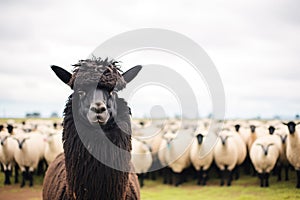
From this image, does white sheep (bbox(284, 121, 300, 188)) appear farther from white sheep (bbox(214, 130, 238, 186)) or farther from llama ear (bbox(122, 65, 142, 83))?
llama ear (bbox(122, 65, 142, 83))

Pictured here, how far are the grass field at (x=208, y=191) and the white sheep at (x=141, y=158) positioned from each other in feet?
1.93

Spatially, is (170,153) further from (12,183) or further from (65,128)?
(65,128)

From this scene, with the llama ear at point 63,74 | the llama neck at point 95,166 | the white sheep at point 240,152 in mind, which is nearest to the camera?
the llama neck at point 95,166

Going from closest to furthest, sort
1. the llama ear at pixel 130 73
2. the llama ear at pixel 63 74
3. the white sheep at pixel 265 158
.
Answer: the llama ear at pixel 63 74 → the llama ear at pixel 130 73 → the white sheep at pixel 265 158

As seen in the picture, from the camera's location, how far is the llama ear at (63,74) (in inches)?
138

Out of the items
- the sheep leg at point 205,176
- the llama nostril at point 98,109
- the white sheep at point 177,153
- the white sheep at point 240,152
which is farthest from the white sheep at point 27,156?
the llama nostril at point 98,109

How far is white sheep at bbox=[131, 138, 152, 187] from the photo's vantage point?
43.0ft

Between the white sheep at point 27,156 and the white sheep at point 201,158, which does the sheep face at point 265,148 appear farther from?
the white sheep at point 27,156

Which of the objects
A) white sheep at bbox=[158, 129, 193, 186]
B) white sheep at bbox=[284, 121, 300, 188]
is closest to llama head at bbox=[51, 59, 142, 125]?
white sheep at bbox=[284, 121, 300, 188]

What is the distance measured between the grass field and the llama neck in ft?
25.7

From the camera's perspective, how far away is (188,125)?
18.3 meters

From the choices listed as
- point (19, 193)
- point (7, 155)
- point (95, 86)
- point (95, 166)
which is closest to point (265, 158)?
point (19, 193)

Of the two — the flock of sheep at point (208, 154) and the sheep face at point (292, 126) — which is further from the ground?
the sheep face at point (292, 126)

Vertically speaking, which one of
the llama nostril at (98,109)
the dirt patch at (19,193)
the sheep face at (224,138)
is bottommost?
the dirt patch at (19,193)
